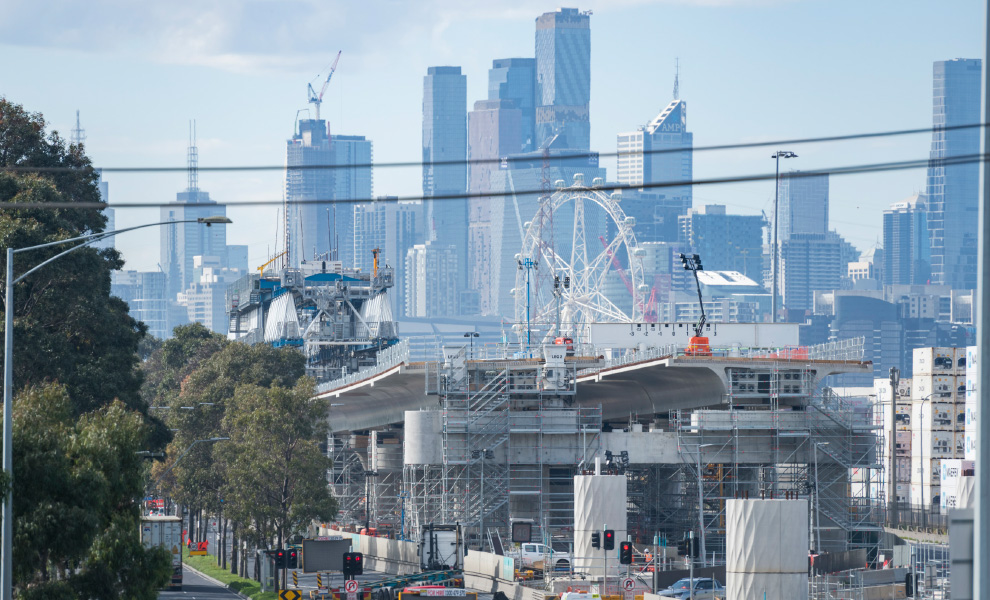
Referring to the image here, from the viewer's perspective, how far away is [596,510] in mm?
65375

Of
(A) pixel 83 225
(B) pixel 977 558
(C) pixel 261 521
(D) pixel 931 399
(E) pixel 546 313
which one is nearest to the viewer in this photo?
(B) pixel 977 558

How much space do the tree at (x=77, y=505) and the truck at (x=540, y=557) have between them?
3221 centimetres

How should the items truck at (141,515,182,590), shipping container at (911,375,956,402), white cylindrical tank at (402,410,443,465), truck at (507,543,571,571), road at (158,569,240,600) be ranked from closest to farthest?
truck at (141,515,182,590) < truck at (507,543,571,571) < road at (158,569,240,600) < white cylindrical tank at (402,410,443,465) < shipping container at (911,375,956,402)

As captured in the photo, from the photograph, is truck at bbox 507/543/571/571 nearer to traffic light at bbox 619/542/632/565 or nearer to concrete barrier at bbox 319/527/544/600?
concrete barrier at bbox 319/527/544/600

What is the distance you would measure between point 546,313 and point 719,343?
9479 centimetres

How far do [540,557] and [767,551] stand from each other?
1078 inches

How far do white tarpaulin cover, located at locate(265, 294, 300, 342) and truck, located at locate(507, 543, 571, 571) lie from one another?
87.2 metres

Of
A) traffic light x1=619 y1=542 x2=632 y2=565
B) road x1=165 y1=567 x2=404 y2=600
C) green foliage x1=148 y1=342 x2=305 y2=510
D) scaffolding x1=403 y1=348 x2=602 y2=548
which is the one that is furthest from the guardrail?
traffic light x1=619 y1=542 x2=632 y2=565

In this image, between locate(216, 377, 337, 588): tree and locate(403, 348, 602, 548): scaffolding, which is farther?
locate(403, 348, 602, 548): scaffolding

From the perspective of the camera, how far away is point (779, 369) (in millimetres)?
79375

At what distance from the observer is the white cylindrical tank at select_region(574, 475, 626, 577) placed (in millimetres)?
65125

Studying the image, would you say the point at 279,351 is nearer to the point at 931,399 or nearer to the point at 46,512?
the point at 931,399

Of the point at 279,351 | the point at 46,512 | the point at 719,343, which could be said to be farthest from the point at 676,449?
the point at 46,512

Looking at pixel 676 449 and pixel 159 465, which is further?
pixel 159 465
